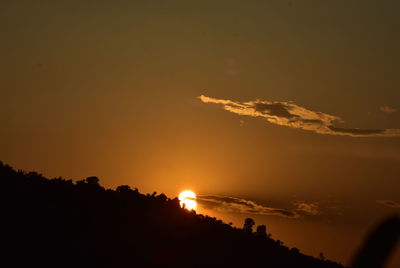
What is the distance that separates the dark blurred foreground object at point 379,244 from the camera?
158 centimetres

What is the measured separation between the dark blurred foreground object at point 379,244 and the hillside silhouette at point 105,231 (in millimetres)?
20488

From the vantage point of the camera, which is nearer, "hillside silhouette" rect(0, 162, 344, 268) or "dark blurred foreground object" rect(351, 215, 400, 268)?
"dark blurred foreground object" rect(351, 215, 400, 268)

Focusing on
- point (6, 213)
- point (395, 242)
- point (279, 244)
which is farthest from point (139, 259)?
point (395, 242)

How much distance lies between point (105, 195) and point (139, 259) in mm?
9221

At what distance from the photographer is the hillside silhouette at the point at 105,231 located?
2202 centimetres

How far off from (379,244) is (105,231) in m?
25.0

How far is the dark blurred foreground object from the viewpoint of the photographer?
1.58m

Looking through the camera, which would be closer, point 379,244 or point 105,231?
point 379,244

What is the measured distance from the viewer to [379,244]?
1598 mm

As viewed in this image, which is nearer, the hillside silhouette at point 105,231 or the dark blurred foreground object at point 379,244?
the dark blurred foreground object at point 379,244

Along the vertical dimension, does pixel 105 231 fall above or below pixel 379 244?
below

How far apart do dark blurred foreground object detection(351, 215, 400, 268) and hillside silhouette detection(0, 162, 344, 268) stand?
67.2 feet

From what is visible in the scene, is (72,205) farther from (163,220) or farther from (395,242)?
(395,242)

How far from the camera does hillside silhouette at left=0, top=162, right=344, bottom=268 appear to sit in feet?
72.2
